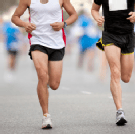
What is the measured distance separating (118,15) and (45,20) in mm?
1041

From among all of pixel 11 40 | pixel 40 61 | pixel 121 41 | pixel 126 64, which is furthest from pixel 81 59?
pixel 40 61

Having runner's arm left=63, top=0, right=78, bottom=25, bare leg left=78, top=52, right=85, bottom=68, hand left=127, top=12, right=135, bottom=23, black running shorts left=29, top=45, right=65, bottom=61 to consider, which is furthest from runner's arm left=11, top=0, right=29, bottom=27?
bare leg left=78, top=52, right=85, bottom=68

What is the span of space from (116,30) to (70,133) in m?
1.80

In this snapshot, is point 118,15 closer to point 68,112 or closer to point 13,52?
point 68,112

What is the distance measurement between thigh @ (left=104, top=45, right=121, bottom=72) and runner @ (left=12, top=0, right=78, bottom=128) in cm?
64

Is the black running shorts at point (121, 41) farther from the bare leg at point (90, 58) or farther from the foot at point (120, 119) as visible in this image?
the bare leg at point (90, 58)

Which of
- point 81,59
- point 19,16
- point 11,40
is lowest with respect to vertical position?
point 81,59

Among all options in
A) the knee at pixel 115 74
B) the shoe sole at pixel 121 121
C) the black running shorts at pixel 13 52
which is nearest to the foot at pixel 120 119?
the shoe sole at pixel 121 121

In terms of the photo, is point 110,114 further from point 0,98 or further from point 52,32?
point 0,98

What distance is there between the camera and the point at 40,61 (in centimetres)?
625

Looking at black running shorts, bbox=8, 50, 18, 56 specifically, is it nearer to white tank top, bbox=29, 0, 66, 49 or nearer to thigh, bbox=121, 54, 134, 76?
thigh, bbox=121, 54, 134, 76

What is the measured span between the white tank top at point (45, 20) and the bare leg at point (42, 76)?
217mm

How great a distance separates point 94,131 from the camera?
5.80m

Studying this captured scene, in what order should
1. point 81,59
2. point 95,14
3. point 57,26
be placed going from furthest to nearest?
point 81,59
point 95,14
point 57,26
